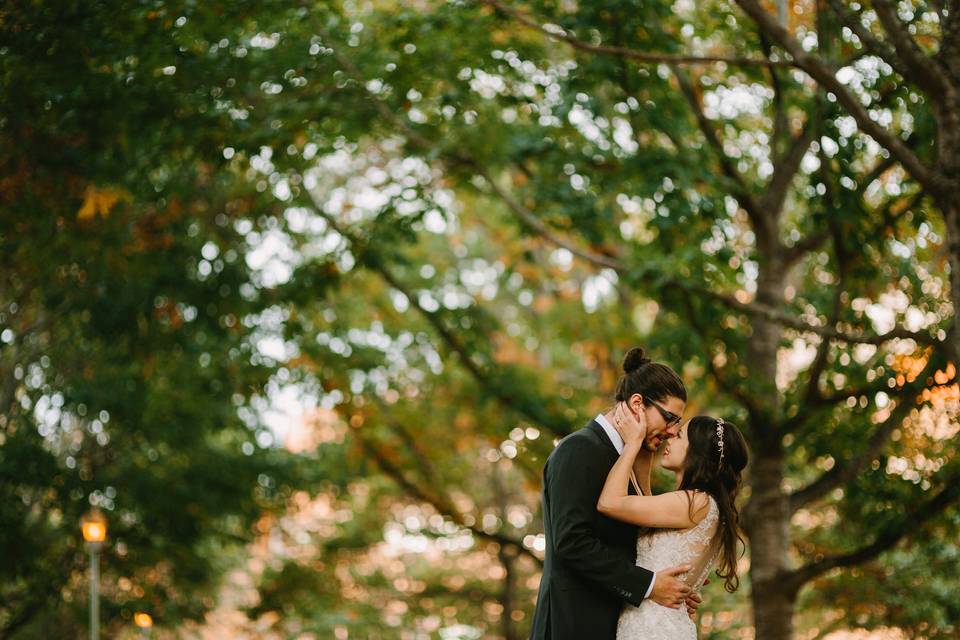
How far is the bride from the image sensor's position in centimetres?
424

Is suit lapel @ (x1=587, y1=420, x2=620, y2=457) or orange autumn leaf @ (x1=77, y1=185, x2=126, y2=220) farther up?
suit lapel @ (x1=587, y1=420, x2=620, y2=457)

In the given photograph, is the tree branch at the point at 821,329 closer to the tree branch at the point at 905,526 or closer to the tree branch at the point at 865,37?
the tree branch at the point at 865,37

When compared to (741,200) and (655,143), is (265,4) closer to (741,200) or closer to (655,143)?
(655,143)

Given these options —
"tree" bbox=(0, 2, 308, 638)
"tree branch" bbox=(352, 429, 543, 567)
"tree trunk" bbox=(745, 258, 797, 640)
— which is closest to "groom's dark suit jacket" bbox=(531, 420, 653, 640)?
"tree" bbox=(0, 2, 308, 638)

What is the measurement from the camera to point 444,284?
16.6 m

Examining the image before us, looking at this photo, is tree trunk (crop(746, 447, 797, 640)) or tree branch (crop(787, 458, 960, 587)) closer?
tree branch (crop(787, 458, 960, 587))

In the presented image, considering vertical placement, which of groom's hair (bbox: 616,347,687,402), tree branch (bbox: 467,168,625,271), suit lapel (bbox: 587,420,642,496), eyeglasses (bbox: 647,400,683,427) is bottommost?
tree branch (bbox: 467,168,625,271)

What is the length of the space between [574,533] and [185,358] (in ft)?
34.8

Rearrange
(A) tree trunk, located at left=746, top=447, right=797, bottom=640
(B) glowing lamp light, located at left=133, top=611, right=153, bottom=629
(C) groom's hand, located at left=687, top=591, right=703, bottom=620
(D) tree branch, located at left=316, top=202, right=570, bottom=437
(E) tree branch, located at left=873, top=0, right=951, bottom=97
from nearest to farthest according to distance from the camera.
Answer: (C) groom's hand, located at left=687, top=591, right=703, bottom=620 < (E) tree branch, located at left=873, top=0, right=951, bottom=97 < (A) tree trunk, located at left=746, top=447, right=797, bottom=640 < (D) tree branch, located at left=316, top=202, right=570, bottom=437 < (B) glowing lamp light, located at left=133, top=611, right=153, bottom=629

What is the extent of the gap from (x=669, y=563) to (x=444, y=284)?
40.4 feet

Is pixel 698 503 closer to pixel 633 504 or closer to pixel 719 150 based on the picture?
pixel 633 504

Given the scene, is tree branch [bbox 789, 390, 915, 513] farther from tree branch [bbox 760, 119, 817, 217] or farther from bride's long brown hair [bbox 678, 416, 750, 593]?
bride's long brown hair [bbox 678, 416, 750, 593]

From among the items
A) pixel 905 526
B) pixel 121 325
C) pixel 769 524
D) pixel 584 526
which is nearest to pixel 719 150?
pixel 769 524

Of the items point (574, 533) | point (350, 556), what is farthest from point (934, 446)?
point (350, 556)
